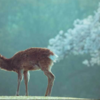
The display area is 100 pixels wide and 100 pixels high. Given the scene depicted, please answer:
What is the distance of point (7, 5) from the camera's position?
8625 mm

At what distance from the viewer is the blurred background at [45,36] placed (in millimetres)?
8570

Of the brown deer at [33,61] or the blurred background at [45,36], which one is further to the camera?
the blurred background at [45,36]

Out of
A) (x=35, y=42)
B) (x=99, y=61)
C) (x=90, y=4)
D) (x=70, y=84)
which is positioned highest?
(x=90, y=4)

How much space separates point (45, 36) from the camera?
8.73 metres

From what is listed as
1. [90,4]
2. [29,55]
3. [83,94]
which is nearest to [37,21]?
[90,4]

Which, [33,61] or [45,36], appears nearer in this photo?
[33,61]

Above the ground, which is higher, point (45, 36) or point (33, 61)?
point (45, 36)

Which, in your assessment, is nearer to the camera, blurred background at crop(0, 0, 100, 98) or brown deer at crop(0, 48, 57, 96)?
brown deer at crop(0, 48, 57, 96)

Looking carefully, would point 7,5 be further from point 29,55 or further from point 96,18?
point 29,55

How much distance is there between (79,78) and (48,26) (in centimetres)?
196

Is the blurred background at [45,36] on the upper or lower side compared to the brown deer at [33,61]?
upper

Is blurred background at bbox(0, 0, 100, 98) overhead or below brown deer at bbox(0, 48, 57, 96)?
overhead

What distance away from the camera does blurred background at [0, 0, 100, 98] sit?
28.1 ft

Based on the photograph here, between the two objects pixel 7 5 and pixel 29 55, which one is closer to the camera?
pixel 29 55
